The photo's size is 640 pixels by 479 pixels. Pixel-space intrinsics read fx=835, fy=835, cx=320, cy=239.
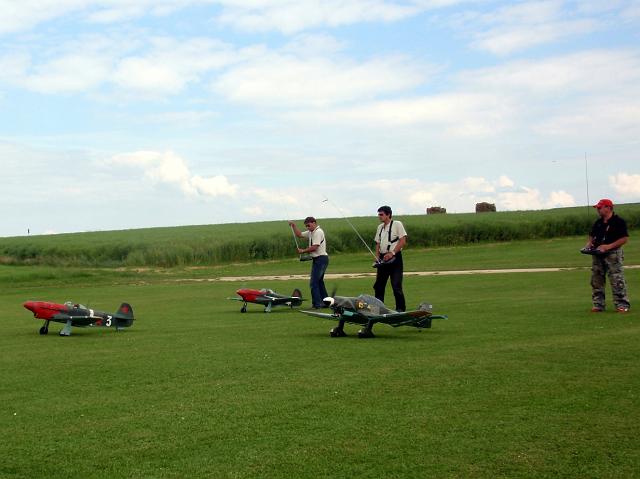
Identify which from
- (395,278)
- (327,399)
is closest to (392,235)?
(395,278)

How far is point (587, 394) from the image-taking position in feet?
27.7

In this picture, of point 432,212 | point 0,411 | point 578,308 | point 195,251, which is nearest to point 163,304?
point 578,308

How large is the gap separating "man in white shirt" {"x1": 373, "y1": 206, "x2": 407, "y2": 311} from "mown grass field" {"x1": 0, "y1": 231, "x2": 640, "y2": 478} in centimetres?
122

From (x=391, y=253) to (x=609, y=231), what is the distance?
4.29 metres

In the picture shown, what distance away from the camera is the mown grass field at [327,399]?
646 cm

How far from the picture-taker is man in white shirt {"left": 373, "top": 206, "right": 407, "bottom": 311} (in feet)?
53.5

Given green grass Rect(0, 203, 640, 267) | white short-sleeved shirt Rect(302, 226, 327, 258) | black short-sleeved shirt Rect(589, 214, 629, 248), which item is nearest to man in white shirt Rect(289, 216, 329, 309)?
white short-sleeved shirt Rect(302, 226, 327, 258)

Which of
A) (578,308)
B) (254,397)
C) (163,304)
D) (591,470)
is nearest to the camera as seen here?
(591,470)

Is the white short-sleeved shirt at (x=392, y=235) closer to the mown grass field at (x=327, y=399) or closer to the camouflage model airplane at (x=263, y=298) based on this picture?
the mown grass field at (x=327, y=399)

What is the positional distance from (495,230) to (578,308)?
49.5m

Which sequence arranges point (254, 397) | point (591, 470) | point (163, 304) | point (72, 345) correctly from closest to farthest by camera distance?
1. point (591, 470)
2. point (254, 397)
3. point (72, 345)
4. point (163, 304)

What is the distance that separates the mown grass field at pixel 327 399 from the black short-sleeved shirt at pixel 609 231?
151 centimetres

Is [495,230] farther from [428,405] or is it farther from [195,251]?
[428,405]

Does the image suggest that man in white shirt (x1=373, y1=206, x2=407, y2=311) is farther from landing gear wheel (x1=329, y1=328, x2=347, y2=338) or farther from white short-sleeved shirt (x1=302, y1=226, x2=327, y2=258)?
white short-sleeved shirt (x1=302, y1=226, x2=327, y2=258)
